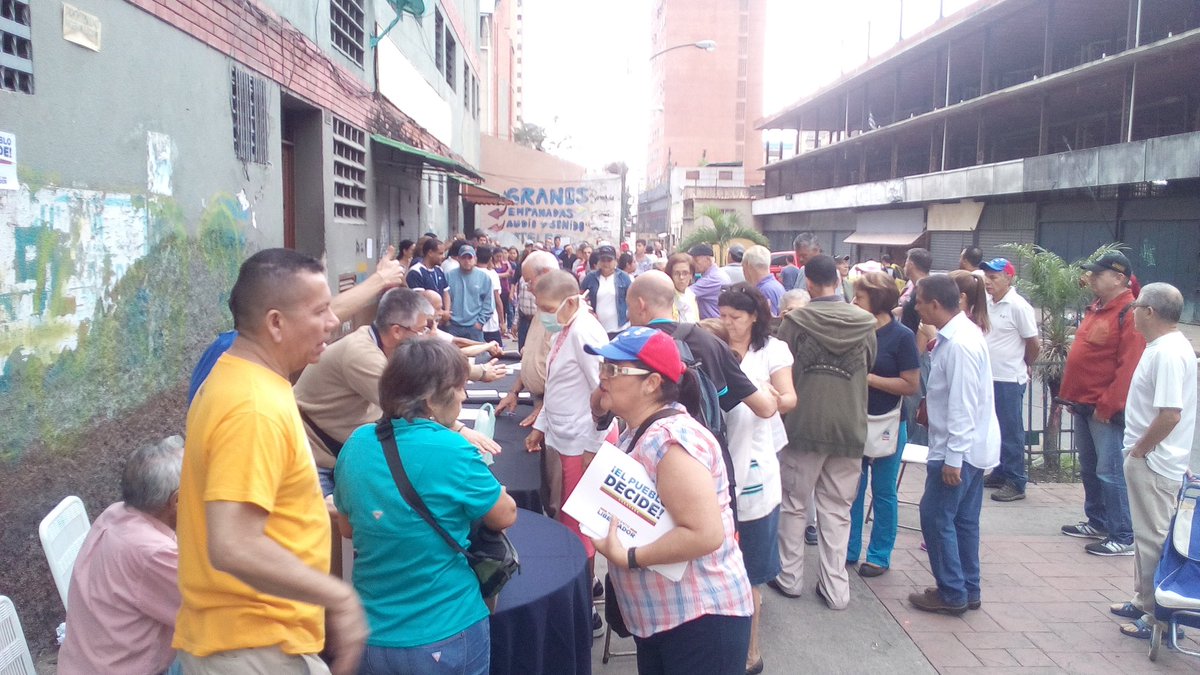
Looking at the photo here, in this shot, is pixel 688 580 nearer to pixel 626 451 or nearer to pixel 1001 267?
pixel 626 451

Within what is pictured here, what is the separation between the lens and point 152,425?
16.7 feet

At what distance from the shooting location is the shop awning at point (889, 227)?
3177 cm

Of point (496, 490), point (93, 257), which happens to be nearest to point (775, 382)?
point (496, 490)

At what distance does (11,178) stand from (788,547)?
4.56 meters

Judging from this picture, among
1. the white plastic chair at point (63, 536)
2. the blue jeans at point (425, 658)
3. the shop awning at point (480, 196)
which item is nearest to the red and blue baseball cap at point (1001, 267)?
the blue jeans at point (425, 658)

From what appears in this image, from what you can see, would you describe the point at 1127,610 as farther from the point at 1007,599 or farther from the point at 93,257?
the point at 93,257

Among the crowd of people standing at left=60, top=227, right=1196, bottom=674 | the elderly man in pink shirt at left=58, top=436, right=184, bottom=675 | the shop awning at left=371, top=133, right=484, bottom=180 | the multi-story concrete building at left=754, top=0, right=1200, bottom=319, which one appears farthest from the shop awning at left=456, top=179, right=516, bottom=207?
the elderly man in pink shirt at left=58, top=436, right=184, bottom=675

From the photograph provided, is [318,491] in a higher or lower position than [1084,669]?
higher

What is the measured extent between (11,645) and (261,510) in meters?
1.76

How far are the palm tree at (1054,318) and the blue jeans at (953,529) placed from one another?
11.5 ft

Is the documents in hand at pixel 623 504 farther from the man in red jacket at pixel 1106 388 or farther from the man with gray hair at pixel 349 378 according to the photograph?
the man in red jacket at pixel 1106 388

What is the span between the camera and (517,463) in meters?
4.86

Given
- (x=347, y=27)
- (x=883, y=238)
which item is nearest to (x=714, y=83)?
(x=883, y=238)

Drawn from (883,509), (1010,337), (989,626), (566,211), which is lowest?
(989,626)
